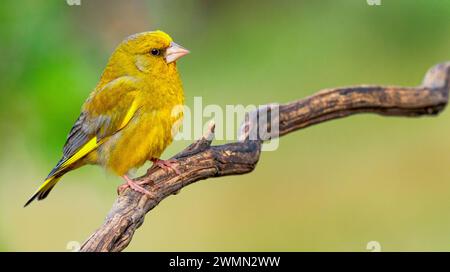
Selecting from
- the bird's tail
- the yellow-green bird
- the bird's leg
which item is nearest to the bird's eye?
the yellow-green bird

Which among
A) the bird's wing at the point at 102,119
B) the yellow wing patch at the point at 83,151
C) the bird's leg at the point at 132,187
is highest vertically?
the bird's wing at the point at 102,119

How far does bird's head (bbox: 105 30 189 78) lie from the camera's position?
3.96m

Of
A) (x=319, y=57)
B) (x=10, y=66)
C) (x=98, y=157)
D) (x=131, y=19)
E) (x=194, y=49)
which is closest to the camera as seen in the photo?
(x=98, y=157)

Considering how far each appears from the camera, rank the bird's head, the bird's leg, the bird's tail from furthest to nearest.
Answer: the bird's head
the bird's tail
the bird's leg

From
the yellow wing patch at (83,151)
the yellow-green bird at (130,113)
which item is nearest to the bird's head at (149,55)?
the yellow-green bird at (130,113)

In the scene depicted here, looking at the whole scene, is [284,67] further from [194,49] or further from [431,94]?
Answer: [431,94]

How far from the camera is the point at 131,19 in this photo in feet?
17.7

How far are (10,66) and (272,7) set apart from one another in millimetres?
2731

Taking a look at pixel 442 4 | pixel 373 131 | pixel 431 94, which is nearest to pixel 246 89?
pixel 373 131

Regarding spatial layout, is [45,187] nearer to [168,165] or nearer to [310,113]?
[168,165]

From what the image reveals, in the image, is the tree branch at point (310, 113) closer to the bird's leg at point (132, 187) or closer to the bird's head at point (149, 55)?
the bird's leg at point (132, 187)

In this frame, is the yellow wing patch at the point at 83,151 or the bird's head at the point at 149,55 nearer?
the yellow wing patch at the point at 83,151

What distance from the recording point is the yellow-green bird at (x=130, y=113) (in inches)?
151

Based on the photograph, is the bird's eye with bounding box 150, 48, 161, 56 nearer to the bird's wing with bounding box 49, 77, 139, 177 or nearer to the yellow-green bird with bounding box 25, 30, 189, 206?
the yellow-green bird with bounding box 25, 30, 189, 206
